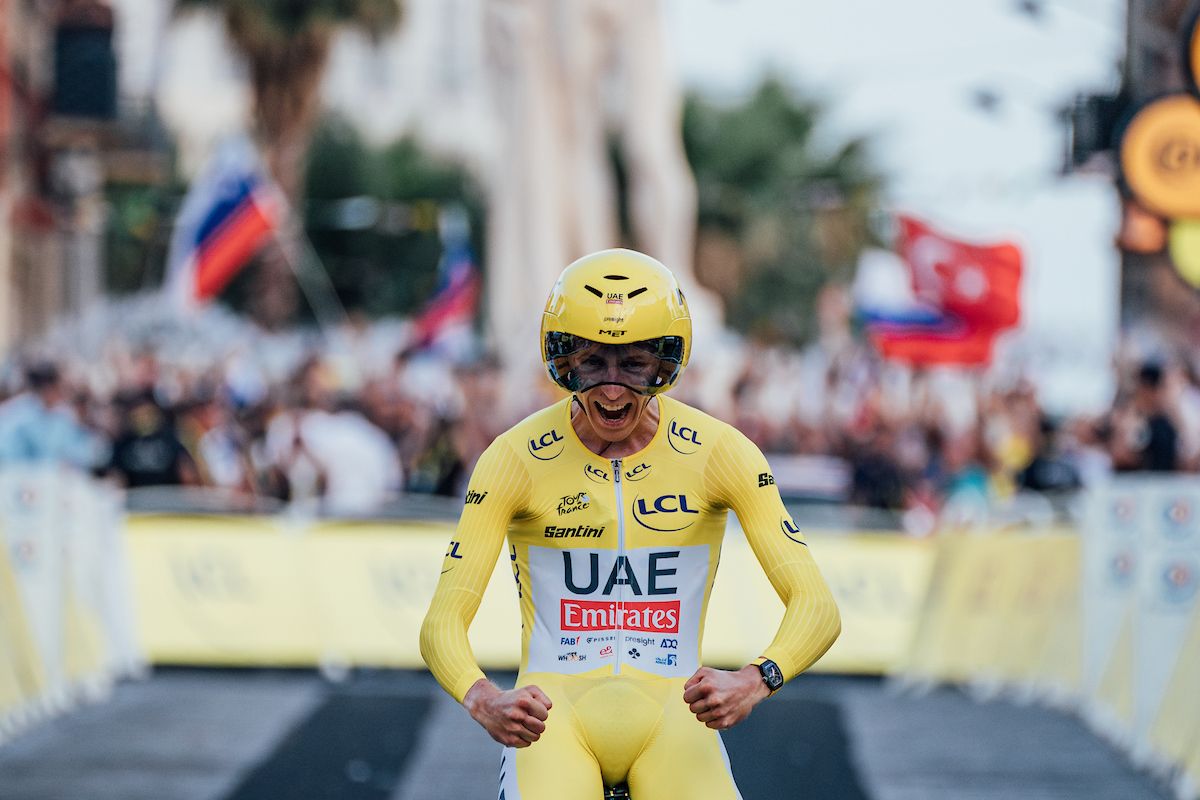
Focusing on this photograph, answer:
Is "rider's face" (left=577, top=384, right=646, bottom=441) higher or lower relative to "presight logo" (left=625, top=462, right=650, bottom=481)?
higher

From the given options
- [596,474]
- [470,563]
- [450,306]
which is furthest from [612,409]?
[450,306]

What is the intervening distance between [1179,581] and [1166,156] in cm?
389

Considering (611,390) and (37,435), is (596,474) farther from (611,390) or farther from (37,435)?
(37,435)

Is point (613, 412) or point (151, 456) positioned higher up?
point (613, 412)

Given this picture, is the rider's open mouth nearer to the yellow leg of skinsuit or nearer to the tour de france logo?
the yellow leg of skinsuit

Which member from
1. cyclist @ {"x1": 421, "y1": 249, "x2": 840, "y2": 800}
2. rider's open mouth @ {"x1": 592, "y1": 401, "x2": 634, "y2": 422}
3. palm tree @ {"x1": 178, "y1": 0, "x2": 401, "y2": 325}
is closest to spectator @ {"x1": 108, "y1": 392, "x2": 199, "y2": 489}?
cyclist @ {"x1": 421, "y1": 249, "x2": 840, "y2": 800}

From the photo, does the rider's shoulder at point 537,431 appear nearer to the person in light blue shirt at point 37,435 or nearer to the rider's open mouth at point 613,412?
the rider's open mouth at point 613,412

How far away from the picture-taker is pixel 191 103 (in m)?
92.9

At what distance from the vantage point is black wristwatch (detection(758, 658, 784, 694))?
4793 millimetres

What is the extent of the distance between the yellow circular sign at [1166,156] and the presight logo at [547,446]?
31.6ft

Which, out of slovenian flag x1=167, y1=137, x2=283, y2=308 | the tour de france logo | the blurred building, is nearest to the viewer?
the tour de france logo

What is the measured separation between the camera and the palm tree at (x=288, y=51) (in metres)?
→ 39.2

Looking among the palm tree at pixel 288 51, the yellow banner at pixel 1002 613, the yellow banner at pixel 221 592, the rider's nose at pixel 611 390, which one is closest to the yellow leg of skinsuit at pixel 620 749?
the rider's nose at pixel 611 390

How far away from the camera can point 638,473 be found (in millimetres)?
5223
